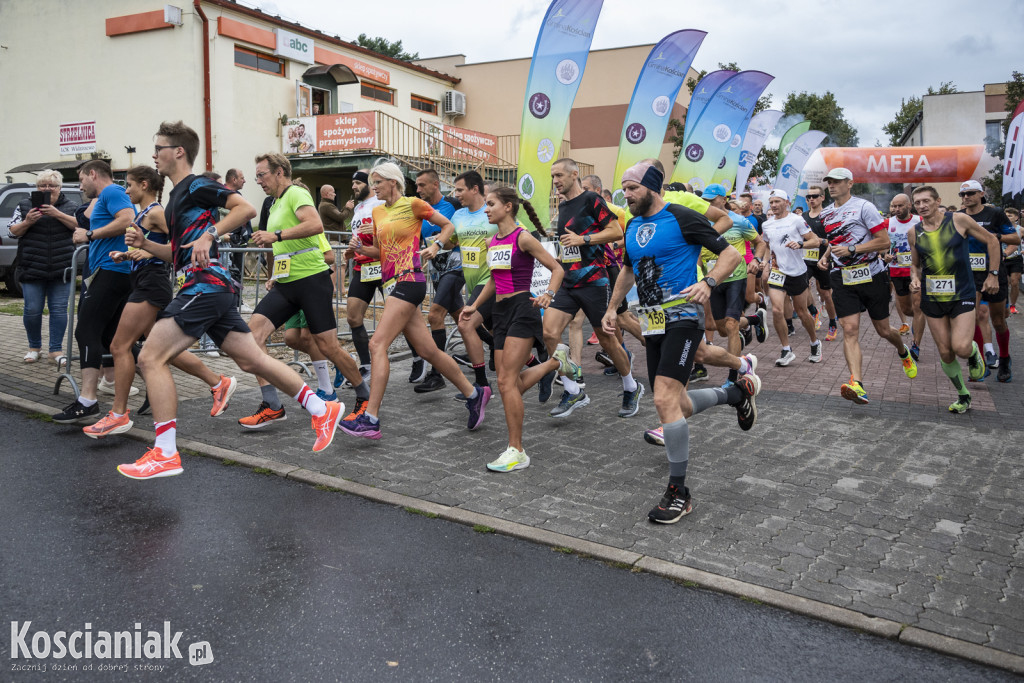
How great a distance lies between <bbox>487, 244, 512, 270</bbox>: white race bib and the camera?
5.93 m

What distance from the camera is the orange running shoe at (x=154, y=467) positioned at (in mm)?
4891

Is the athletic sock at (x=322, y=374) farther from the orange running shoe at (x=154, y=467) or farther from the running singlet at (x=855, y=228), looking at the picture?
the running singlet at (x=855, y=228)

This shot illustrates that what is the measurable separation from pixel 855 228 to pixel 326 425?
5.27 m

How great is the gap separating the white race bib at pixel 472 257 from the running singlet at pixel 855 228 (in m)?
3.40

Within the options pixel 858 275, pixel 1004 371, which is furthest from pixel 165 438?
pixel 1004 371

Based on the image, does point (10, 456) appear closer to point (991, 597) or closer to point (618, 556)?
point (618, 556)

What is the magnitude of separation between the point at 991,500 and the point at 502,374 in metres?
3.17

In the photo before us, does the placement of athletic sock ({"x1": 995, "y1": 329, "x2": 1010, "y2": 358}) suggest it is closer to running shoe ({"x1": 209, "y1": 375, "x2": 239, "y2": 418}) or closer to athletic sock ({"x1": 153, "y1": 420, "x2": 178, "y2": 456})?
running shoe ({"x1": 209, "y1": 375, "x2": 239, "y2": 418})

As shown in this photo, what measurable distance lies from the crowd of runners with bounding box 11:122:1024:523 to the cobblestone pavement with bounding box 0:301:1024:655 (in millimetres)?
231

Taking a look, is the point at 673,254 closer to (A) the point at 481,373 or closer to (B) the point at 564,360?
(B) the point at 564,360

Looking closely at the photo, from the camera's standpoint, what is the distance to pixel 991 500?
16.2 feet

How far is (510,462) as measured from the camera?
544cm

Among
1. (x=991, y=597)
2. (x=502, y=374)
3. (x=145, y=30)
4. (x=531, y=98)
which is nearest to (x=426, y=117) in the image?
(x=145, y=30)

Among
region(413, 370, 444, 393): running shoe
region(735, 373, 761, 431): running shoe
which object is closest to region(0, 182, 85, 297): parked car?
region(413, 370, 444, 393): running shoe
